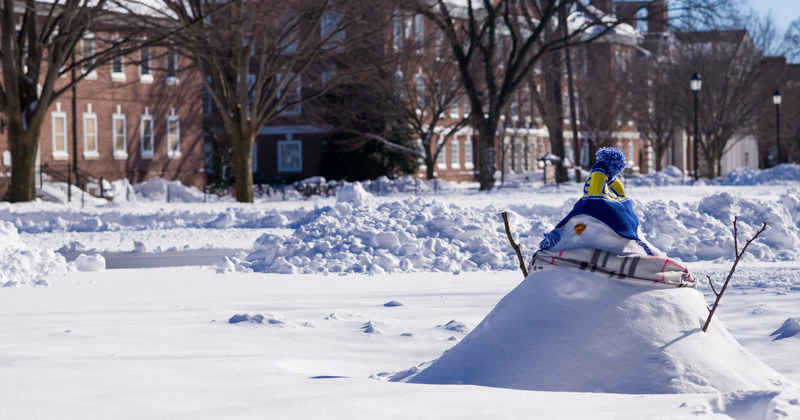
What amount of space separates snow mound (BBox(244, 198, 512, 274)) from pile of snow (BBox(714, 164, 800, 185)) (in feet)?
93.7

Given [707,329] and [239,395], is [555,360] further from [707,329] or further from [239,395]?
[239,395]

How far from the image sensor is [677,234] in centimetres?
1579

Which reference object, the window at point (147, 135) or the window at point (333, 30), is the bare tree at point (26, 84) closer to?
the window at point (333, 30)

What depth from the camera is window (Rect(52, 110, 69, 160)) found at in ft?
134

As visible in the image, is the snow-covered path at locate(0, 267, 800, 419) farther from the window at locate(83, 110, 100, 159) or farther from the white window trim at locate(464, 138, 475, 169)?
the white window trim at locate(464, 138, 475, 169)

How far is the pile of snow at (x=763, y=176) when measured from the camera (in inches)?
1628

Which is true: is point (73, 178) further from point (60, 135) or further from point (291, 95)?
point (291, 95)

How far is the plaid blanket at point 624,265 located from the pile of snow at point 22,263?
316 inches

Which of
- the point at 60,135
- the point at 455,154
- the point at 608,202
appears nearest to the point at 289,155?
Result: the point at 455,154

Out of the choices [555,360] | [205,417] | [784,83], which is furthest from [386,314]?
[784,83]

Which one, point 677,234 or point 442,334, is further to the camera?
point 677,234

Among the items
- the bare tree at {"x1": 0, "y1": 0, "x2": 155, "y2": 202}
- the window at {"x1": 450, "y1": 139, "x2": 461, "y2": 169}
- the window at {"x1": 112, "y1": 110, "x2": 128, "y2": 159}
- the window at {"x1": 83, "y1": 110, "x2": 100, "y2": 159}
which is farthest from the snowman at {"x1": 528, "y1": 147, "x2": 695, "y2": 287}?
the window at {"x1": 450, "y1": 139, "x2": 461, "y2": 169}

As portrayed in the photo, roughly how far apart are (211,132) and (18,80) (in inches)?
1055

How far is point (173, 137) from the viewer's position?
4672 centimetres
